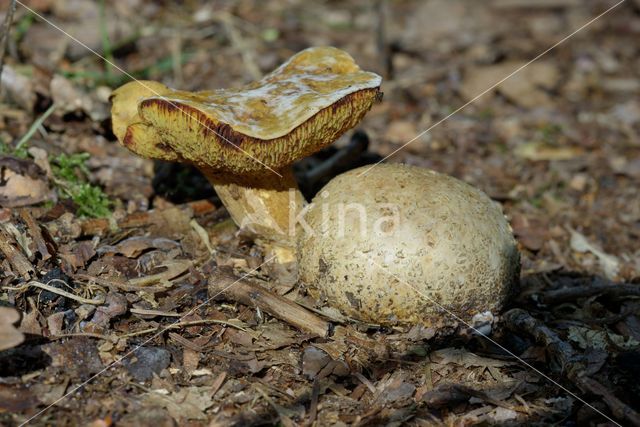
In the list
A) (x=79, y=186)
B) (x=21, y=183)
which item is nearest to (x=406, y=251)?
(x=79, y=186)

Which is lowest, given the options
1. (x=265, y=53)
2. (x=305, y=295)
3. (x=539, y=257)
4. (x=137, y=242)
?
(x=539, y=257)

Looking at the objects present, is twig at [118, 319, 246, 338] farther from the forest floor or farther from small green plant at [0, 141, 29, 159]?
small green plant at [0, 141, 29, 159]

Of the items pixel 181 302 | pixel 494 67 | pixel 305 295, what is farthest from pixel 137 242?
pixel 494 67

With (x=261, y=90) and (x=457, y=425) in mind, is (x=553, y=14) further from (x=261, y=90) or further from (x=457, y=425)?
(x=457, y=425)

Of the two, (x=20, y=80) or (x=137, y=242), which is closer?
(x=137, y=242)

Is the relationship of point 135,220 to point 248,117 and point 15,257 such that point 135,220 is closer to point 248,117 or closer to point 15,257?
point 15,257

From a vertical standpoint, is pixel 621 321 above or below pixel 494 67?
below

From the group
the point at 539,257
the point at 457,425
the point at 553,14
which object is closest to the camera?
the point at 457,425
